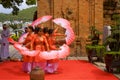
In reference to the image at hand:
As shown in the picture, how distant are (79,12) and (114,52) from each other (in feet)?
26.5

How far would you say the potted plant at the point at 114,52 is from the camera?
543 inches

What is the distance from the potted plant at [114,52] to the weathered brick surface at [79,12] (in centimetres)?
714

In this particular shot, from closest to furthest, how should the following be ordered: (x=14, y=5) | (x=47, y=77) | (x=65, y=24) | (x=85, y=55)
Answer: (x=47, y=77), (x=65, y=24), (x=85, y=55), (x=14, y=5)

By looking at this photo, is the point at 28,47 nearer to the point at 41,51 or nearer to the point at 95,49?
the point at 41,51

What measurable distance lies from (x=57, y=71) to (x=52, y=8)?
761 centimetres

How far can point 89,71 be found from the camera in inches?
573

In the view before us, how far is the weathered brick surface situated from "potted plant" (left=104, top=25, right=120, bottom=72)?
714cm

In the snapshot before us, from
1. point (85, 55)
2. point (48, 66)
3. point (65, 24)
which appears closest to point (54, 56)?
point (48, 66)

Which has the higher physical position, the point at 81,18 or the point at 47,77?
the point at 81,18

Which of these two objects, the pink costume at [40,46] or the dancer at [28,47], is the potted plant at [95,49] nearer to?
the pink costume at [40,46]

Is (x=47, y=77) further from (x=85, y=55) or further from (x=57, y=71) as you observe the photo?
(x=85, y=55)

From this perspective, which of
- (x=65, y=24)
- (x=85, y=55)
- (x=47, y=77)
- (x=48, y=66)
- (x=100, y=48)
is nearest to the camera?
(x=47, y=77)

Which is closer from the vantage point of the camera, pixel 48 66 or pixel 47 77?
pixel 47 77

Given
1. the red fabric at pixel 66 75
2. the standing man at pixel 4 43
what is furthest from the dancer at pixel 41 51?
the standing man at pixel 4 43
